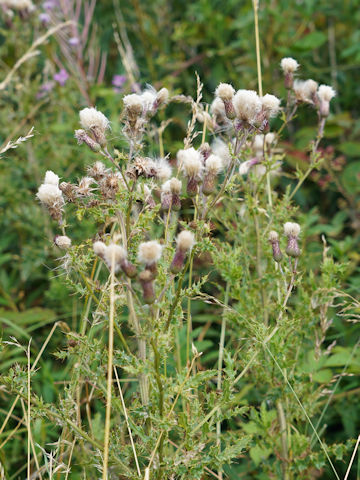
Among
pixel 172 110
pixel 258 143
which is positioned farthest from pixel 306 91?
pixel 172 110

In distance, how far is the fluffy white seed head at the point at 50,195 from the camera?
3.14 feet

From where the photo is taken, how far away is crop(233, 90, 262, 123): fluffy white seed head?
98 centimetres

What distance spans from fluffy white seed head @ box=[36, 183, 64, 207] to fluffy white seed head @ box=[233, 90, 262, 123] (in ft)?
1.22

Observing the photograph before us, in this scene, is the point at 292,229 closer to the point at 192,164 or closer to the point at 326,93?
the point at 192,164

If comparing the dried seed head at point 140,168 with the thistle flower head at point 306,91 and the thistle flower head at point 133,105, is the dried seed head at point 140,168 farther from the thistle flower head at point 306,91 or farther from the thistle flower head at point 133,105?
the thistle flower head at point 306,91

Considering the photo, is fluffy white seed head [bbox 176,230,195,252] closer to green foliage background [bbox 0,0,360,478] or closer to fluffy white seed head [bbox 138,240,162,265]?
fluffy white seed head [bbox 138,240,162,265]

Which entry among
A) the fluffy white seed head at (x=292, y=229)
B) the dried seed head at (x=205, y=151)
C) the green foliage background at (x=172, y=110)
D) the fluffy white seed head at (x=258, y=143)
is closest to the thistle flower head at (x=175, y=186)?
the dried seed head at (x=205, y=151)

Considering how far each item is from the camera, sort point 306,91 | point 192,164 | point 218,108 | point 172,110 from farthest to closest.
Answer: point 172,110
point 306,91
point 218,108
point 192,164

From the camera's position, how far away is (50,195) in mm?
959

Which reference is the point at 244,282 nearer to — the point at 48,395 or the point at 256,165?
the point at 256,165

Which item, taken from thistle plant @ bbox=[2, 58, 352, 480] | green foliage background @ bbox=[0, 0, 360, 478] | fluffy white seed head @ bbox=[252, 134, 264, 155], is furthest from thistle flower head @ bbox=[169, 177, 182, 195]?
green foliage background @ bbox=[0, 0, 360, 478]

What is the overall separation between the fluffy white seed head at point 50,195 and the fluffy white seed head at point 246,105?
37 centimetres

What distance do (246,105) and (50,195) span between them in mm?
403

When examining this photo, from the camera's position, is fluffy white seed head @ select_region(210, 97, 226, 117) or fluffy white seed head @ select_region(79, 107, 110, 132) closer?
fluffy white seed head @ select_region(79, 107, 110, 132)
